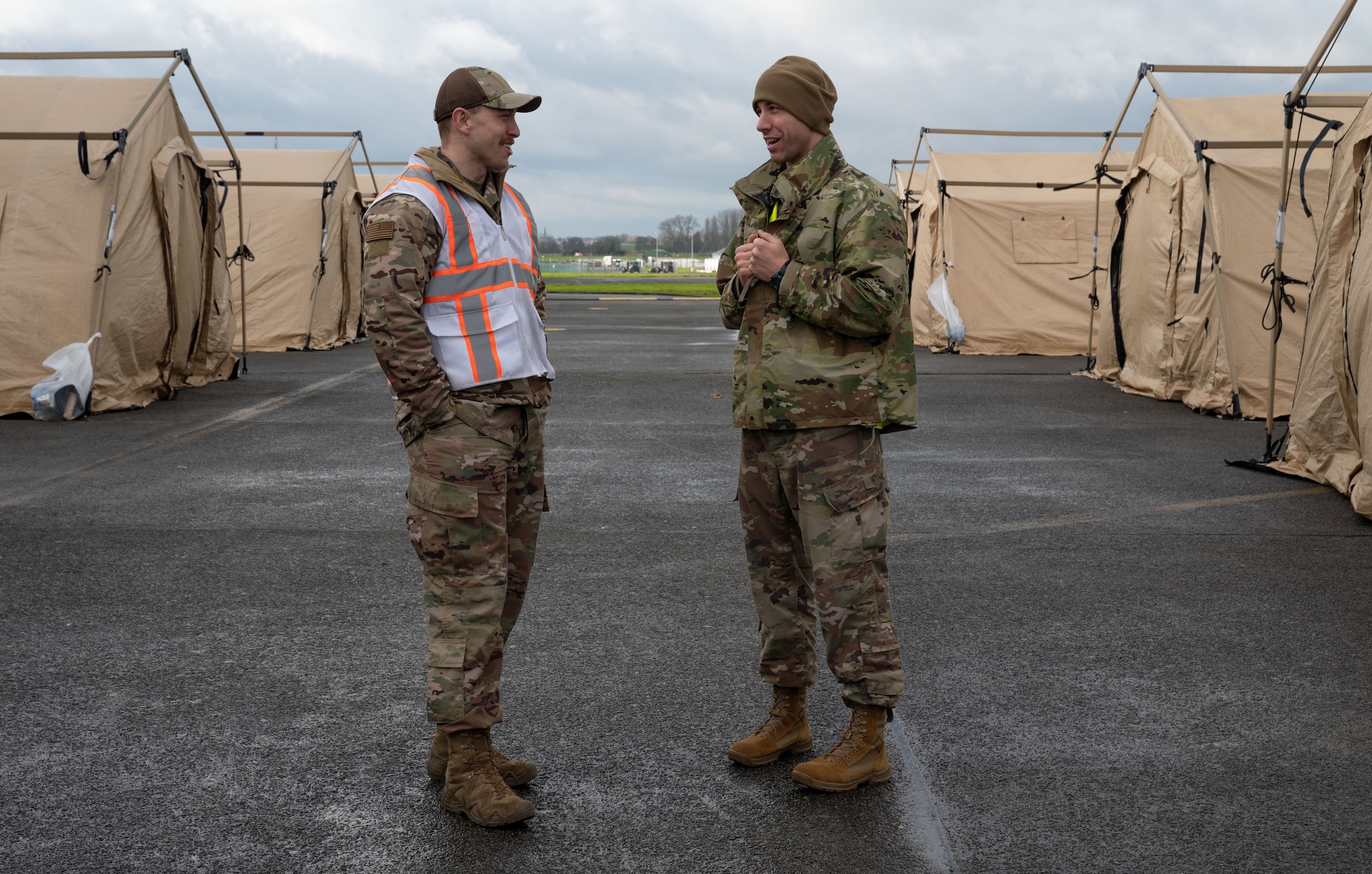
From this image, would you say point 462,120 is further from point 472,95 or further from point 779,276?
point 779,276

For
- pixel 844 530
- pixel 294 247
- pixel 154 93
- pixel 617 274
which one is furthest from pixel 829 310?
pixel 617 274

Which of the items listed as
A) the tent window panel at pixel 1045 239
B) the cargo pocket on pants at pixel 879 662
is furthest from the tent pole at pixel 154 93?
the tent window panel at pixel 1045 239

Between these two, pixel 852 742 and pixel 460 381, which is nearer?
pixel 460 381

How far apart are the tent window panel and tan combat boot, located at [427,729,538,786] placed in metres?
18.0

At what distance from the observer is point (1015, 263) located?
66.3 ft

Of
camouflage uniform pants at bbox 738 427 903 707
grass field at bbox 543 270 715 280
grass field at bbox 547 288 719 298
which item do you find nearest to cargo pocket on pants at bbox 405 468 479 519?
camouflage uniform pants at bbox 738 427 903 707

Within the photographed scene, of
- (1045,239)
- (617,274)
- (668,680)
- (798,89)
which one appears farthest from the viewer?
(617,274)

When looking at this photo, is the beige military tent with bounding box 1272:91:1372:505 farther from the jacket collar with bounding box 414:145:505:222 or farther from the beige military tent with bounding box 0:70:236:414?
the beige military tent with bounding box 0:70:236:414

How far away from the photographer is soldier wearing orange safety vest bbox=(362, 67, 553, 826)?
3.29m

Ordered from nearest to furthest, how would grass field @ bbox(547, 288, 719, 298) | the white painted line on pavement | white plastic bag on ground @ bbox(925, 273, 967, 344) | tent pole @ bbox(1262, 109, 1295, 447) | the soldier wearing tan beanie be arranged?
1. the white painted line on pavement
2. the soldier wearing tan beanie
3. tent pole @ bbox(1262, 109, 1295, 447)
4. white plastic bag on ground @ bbox(925, 273, 967, 344)
5. grass field @ bbox(547, 288, 719, 298)

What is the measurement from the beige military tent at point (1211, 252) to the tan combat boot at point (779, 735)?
384 inches

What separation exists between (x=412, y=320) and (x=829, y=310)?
1151 mm

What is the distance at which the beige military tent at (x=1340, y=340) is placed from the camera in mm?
7848

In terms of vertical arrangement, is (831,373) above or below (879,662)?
above
